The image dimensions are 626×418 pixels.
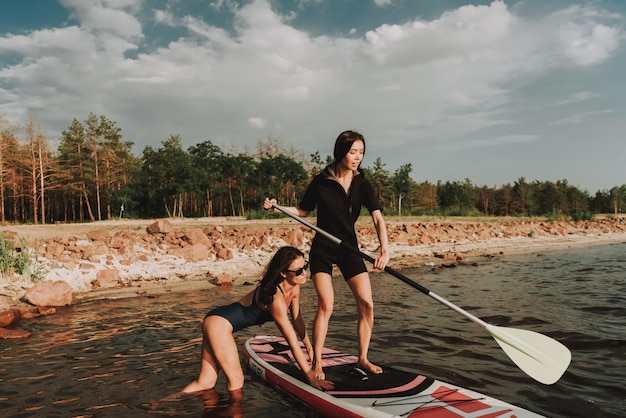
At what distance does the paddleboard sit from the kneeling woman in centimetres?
18

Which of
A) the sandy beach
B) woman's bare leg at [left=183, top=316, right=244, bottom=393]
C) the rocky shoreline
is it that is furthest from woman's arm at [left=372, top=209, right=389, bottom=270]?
the sandy beach

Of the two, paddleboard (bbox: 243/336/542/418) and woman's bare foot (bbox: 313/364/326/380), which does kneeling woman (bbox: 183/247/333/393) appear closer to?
woman's bare foot (bbox: 313/364/326/380)

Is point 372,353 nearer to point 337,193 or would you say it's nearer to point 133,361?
point 337,193

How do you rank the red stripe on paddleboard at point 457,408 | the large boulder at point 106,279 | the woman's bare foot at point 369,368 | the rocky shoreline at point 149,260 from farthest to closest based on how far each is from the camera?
the large boulder at point 106,279
the rocky shoreline at point 149,260
the woman's bare foot at point 369,368
the red stripe on paddleboard at point 457,408

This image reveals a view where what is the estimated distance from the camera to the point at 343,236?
14.1 feet

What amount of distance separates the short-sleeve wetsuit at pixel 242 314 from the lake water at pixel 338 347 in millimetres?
757

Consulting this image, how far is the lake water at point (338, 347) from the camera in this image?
4.12 m

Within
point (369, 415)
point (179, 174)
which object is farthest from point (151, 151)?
point (369, 415)

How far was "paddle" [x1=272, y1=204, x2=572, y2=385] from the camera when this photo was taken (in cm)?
389

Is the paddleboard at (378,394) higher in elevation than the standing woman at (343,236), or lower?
lower

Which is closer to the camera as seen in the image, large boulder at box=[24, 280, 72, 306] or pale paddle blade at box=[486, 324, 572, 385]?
pale paddle blade at box=[486, 324, 572, 385]

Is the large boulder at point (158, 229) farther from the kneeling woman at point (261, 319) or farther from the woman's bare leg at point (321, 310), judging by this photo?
the woman's bare leg at point (321, 310)

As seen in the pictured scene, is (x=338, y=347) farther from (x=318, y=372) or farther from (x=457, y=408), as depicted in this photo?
(x=457, y=408)

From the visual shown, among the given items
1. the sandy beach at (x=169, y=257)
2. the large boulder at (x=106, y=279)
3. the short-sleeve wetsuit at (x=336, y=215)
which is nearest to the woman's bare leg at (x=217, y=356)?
the short-sleeve wetsuit at (x=336, y=215)
